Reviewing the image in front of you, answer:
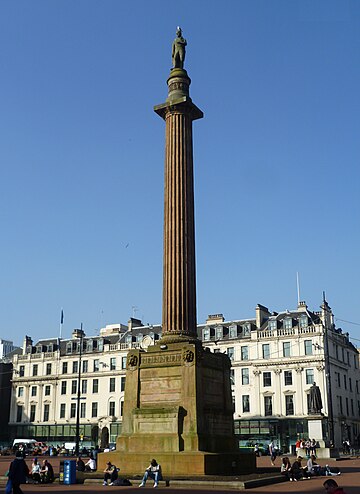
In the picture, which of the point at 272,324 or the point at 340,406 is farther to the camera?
the point at 272,324

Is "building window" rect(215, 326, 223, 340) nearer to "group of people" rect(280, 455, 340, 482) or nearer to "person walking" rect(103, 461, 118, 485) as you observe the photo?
"group of people" rect(280, 455, 340, 482)

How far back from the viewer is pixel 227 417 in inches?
1134

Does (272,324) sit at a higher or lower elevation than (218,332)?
higher

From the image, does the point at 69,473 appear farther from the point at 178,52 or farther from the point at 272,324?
the point at 272,324

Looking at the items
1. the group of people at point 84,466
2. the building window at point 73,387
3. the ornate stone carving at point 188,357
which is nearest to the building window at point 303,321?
the building window at point 73,387

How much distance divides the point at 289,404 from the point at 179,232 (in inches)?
2035

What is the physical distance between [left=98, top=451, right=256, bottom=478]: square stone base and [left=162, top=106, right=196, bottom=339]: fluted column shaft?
554 cm

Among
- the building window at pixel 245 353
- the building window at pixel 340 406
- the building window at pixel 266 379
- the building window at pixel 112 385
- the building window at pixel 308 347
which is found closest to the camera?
the building window at pixel 308 347

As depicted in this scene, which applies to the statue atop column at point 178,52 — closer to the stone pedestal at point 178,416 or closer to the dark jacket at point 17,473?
the stone pedestal at point 178,416

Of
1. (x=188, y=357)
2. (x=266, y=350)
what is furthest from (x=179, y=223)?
(x=266, y=350)

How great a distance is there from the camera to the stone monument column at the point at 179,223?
2864cm

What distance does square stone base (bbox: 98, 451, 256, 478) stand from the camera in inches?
961

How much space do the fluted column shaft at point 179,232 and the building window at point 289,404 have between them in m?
50.3

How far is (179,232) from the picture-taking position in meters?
29.5
